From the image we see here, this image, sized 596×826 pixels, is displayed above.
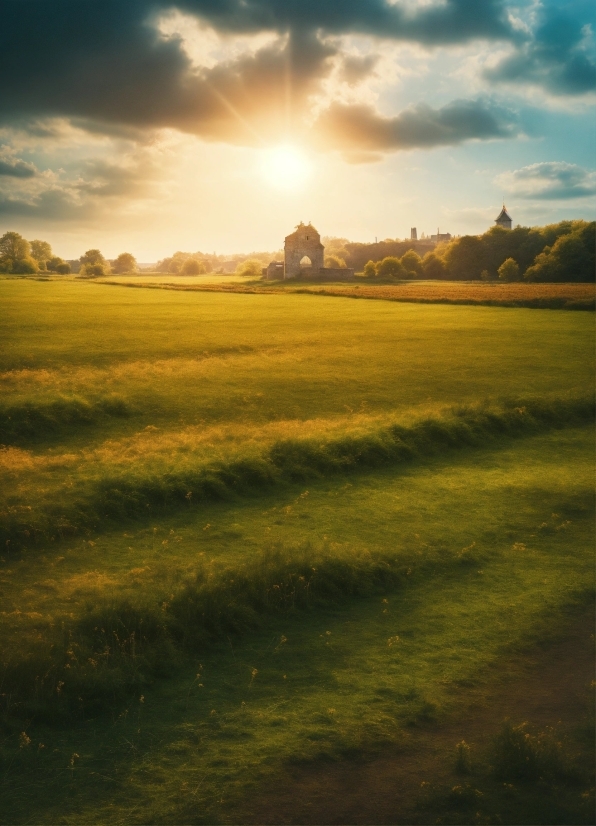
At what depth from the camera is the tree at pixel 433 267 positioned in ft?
427

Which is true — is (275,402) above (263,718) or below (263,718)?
above

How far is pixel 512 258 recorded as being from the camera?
108 meters

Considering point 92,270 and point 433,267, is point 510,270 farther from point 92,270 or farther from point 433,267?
point 92,270

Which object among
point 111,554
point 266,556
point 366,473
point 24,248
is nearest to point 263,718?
point 266,556

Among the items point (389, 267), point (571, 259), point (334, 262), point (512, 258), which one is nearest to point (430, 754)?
point (571, 259)

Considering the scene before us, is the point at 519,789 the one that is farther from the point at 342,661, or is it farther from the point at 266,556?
the point at 266,556

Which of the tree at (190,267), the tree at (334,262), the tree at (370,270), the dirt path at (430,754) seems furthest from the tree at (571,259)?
the tree at (190,267)

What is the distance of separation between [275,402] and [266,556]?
52.1 feet

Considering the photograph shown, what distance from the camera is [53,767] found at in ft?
32.6

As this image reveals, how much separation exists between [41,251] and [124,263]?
112ft

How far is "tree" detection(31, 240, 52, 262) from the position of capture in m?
128

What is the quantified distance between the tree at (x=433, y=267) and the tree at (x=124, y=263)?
6723 cm

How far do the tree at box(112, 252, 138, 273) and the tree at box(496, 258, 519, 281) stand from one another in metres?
88.5

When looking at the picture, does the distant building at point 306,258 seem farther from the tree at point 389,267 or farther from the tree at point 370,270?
the tree at point 389,267
